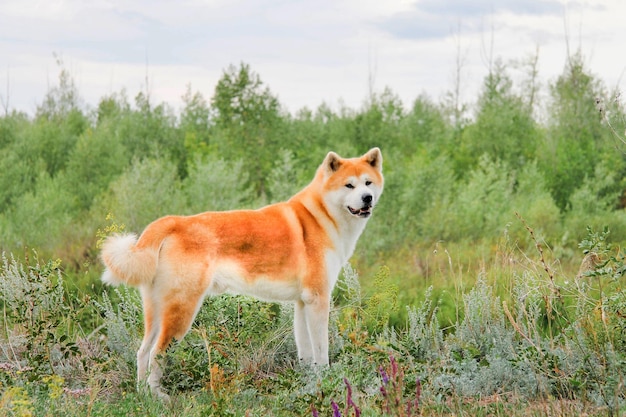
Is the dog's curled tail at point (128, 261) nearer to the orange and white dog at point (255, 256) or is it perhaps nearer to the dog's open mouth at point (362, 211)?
the orange and white dog at point (255, 256)

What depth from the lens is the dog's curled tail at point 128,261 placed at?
4.93m

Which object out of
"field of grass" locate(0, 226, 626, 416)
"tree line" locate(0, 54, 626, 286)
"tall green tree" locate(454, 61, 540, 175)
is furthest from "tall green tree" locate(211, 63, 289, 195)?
"field of grass" locate(0, 226, 626, 416)

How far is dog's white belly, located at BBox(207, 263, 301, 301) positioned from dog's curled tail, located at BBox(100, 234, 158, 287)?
445mm

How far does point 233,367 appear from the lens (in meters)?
5.28

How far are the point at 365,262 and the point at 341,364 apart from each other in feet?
26.2

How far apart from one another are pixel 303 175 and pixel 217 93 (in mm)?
2636

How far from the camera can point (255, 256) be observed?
5430mm

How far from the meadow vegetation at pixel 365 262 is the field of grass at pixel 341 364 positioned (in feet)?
0.08

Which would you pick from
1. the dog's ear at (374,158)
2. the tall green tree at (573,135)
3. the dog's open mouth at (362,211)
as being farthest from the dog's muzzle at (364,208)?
the tall green tree at (573,135)

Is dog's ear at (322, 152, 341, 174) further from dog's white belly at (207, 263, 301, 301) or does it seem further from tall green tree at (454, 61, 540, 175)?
tall green tree at (454, 61, 540, 175)

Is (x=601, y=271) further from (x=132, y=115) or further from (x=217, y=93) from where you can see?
(x=132, y=115)

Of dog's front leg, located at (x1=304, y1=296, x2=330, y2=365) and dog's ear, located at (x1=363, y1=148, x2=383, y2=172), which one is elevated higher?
dog's ear, located at (x1=363, y1=148, x2=383, y2=172)

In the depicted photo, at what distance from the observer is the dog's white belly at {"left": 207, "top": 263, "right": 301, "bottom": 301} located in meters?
5.25

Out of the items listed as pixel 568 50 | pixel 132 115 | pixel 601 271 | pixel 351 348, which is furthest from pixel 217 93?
pixel 568 50
